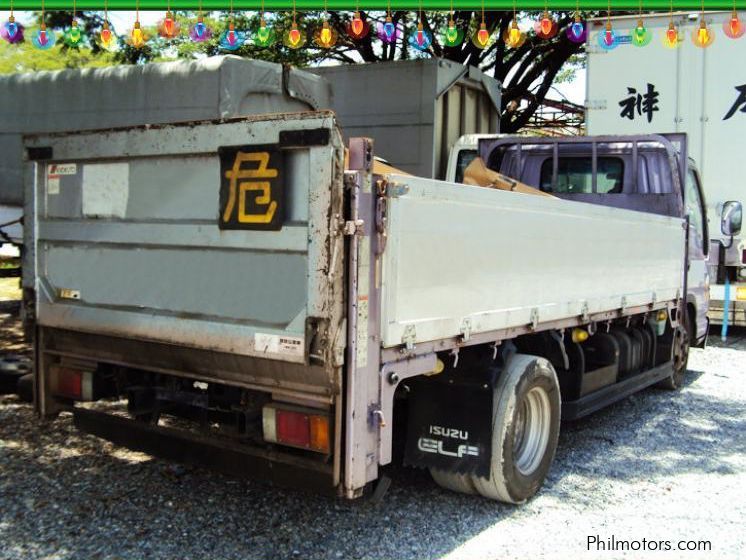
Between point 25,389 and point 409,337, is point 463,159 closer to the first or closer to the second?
point 25,389

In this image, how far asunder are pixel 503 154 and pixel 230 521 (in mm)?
4517

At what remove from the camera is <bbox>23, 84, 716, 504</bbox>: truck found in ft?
10.9

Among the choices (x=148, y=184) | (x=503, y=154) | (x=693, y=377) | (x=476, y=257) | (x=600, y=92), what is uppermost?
(x=600, y=92)

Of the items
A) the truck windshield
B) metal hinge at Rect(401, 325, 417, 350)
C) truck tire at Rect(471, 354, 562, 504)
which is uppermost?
the truck windshield

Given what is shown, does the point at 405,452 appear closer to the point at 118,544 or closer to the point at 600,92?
the point at 118,544

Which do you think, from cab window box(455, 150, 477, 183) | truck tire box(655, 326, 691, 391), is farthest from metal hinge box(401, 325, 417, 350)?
cab window box(455, 150, 477, 183)

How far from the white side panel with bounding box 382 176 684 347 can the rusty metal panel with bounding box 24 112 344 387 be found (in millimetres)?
332

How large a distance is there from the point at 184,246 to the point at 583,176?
433cm

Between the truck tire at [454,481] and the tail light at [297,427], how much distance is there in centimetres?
108

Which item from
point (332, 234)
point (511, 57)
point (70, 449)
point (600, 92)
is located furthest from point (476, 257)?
point (511, 57)

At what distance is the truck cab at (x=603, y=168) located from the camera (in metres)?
6.85

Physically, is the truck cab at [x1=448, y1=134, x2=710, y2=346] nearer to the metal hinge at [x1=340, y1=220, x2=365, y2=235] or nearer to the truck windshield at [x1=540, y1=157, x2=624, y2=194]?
the truck windshield at [x1=540, y1=157, x2=624, y2=194]

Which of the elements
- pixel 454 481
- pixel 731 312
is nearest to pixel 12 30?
pixel 454 481

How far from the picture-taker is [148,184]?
3928mm
